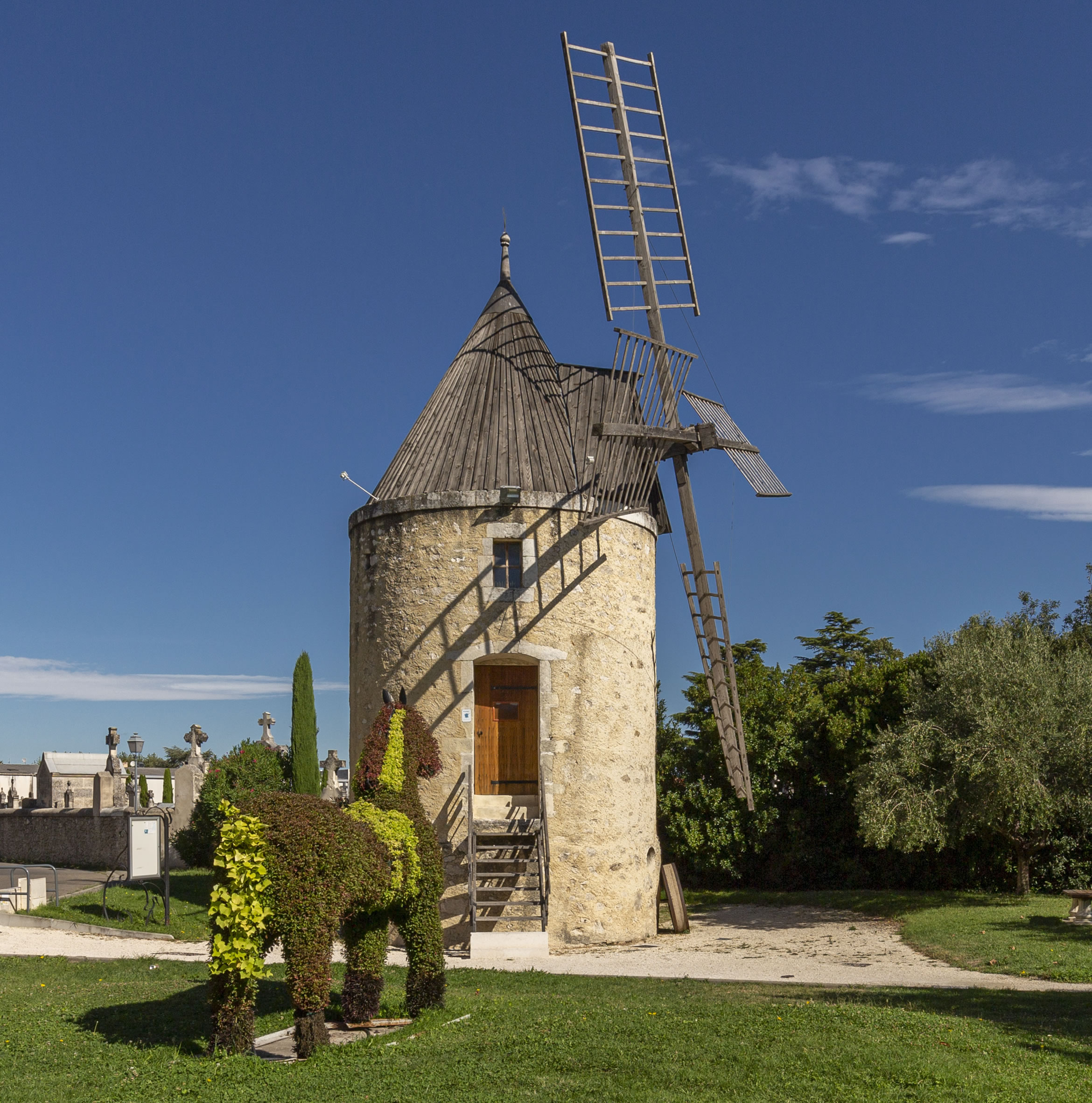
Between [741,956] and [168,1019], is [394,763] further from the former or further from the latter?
[741,956]

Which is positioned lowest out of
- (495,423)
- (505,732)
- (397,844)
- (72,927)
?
(72,927)

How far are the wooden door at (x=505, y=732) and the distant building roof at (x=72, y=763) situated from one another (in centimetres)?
2865

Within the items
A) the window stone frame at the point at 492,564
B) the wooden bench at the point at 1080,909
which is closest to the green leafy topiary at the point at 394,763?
the window stone frame at the point at 492,564

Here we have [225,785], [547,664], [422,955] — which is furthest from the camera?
[225,785]

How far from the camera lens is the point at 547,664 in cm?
1477

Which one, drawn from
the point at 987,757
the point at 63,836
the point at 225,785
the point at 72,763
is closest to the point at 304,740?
the point at 225,785

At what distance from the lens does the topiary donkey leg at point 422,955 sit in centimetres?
880

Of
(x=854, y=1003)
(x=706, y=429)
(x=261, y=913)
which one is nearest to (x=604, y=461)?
(x=706, y=429)

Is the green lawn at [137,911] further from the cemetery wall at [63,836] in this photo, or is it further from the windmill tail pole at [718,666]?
the windmill tail pole at [718,666]

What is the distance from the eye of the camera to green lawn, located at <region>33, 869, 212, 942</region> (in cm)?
1511

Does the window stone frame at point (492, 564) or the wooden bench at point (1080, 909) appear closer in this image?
the wooden bench at point (1080, 909)

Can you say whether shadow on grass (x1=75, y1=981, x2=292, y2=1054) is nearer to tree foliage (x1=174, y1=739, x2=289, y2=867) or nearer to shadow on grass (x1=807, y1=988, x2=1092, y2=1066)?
shadow on grass (x1=807, y1=988, x2=1092, y2=1066)

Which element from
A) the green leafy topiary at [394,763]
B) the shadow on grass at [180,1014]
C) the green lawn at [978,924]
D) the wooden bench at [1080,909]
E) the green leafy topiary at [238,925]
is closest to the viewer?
the green leafy topiary at [238,925]

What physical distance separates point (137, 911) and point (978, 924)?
39.0 feet
